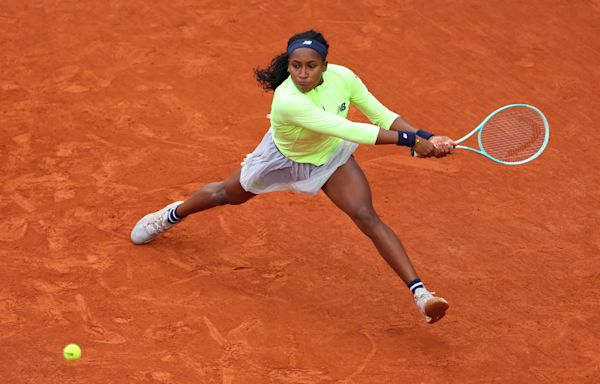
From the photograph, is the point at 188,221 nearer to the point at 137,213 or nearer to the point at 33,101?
the point at 137,213

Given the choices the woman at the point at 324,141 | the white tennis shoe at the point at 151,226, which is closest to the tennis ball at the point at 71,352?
the white tennis shoe at the point at 151,226

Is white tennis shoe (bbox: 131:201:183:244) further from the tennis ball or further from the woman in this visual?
the tennis ball

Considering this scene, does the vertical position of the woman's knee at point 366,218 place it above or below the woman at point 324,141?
below

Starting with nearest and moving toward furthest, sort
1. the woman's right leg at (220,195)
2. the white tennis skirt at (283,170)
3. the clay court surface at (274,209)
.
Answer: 1. the clay court surface at (274,209)
2. the white tennis skirt at (283,170)
3. the woman's right leg at (220,195)

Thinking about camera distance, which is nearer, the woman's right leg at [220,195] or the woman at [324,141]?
the woman at [324,141]

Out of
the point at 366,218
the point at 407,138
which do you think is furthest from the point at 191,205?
the point at 407,138

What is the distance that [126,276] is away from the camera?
661cm

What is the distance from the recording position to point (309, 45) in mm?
5688

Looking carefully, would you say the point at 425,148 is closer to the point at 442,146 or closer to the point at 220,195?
the point at 442,146

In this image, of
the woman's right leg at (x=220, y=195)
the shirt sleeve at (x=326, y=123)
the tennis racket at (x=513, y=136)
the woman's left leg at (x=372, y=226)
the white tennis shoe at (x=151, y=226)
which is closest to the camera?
the shirt sleeve at (x=326, y=123)

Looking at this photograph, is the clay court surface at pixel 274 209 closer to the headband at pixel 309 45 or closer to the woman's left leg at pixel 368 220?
the woman's left leg at pixel 368 220

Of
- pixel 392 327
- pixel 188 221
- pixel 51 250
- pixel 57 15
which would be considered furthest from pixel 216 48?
pixel 392 327

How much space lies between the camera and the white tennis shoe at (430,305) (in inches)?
226

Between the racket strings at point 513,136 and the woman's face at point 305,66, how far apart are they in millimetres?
1208
